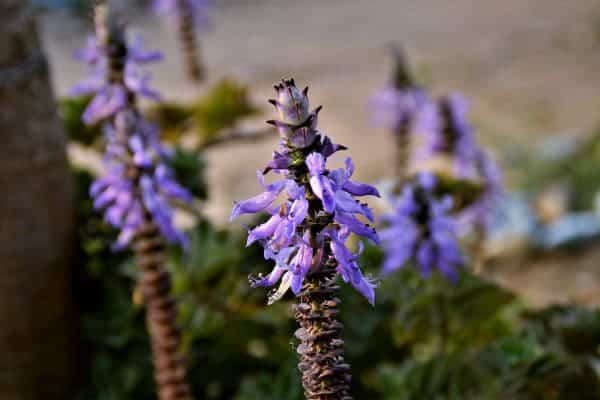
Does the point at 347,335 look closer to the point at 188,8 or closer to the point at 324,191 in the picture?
the point at 188,8

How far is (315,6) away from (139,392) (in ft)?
26.3

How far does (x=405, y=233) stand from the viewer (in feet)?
8.70

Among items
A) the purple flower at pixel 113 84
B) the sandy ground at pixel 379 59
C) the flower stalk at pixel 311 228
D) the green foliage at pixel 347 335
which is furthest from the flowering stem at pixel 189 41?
the flower stalk at pixel 311 228

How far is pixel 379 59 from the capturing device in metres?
8.61

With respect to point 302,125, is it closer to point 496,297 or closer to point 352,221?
point 352,221

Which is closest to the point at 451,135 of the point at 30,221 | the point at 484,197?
the point at 484,197

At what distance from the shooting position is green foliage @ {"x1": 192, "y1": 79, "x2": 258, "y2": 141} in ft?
11.5

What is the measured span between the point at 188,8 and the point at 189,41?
0.19m

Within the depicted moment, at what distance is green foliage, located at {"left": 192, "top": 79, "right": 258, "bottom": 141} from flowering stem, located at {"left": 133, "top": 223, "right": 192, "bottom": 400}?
1145 mm

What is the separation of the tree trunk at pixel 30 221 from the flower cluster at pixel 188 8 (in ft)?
2.56

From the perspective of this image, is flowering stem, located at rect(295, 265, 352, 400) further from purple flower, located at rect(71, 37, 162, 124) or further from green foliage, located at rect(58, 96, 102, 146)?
green foliage, located at rect(58, 96, 102, 146)

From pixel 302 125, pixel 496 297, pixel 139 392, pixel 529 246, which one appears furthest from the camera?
pixel 529 246

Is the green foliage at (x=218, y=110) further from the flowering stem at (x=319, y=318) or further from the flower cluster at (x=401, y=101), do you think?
the flowering stem at (x=319, y=318)

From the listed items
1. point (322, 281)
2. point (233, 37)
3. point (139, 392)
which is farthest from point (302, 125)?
point (233, 37)
